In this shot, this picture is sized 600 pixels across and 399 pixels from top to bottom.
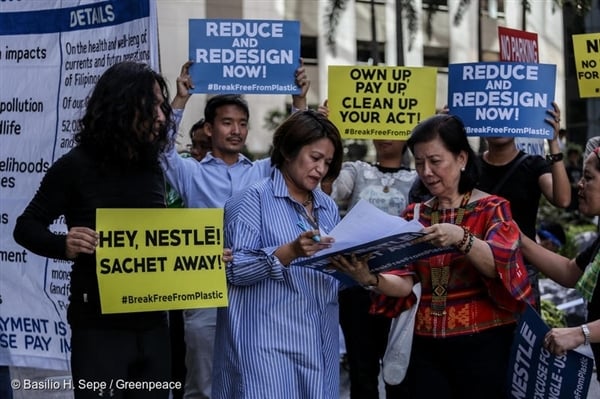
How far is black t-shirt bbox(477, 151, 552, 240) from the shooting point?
5.33 meters

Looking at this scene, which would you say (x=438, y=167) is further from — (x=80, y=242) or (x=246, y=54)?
(x=246, y=54)

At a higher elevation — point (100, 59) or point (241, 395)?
point (100, 59)

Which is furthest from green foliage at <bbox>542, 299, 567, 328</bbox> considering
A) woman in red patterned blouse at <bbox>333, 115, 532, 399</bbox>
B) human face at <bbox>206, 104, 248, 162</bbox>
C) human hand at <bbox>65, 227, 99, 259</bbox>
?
human hand at <bbox>65, 227, 99, 259</bbox>

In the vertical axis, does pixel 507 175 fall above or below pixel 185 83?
below

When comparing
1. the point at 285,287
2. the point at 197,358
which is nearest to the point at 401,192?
the point at 197,358

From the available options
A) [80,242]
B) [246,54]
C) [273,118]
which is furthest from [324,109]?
[273,118]

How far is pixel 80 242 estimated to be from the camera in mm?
3566

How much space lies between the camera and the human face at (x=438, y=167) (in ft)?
13.2

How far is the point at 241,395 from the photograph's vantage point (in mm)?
3963

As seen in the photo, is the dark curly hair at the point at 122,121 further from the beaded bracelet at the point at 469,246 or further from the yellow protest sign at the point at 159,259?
the beaded bracelet at the point at 469,246

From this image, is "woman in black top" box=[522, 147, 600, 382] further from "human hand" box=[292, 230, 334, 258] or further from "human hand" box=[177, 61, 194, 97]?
"human hand" box=[177, 61, 194, 97]

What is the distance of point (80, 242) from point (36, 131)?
1.81 m

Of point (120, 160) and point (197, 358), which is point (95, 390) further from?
point (197, 358)

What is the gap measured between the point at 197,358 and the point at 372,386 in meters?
1.05
